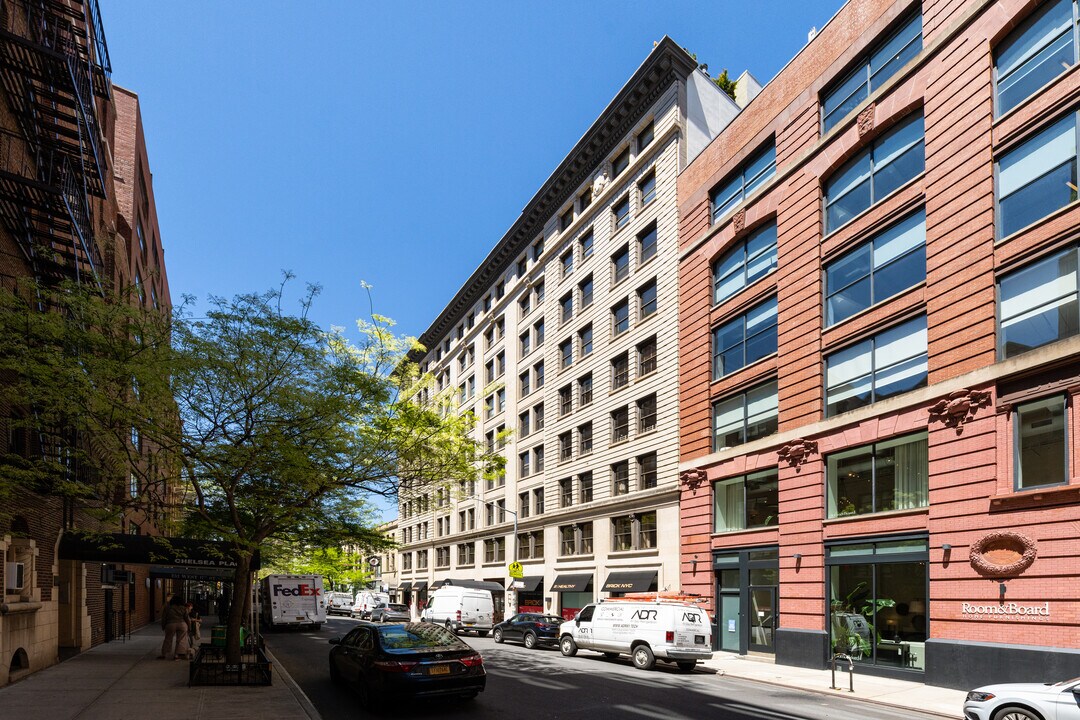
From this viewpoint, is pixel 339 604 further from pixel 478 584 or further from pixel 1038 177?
pixel 1038 177

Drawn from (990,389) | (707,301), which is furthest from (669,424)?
(990,389)

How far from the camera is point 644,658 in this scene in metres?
21.9

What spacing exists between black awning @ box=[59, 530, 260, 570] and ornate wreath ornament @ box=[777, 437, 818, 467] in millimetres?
16515

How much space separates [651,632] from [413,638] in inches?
381

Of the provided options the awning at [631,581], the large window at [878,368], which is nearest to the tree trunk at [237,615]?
the large window at [878,368]

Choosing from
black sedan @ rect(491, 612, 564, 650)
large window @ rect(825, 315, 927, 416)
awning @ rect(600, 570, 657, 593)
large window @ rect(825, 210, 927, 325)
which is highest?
large window @ rect(825, 210, 927, 325)

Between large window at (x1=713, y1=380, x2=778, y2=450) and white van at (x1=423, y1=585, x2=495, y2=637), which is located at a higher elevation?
large window at (x1=713, y1=380, x2=778, y2=450)

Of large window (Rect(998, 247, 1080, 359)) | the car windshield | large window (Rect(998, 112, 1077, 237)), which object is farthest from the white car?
large window (Rect(998, 112, 1077, 237))

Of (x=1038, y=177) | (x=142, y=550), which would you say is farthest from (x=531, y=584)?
(x=1038, y=177)

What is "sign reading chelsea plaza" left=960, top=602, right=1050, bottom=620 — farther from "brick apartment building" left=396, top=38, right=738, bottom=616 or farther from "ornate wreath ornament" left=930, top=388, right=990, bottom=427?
"brick apartment building" left=396, top=38, right=738, bottom=616

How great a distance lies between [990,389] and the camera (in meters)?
18.3

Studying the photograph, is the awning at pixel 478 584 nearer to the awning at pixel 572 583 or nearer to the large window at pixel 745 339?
the awning at pixel 572 583

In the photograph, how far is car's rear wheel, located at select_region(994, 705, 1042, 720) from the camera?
A: 11.5m

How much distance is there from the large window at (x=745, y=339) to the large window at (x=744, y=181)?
467cm
